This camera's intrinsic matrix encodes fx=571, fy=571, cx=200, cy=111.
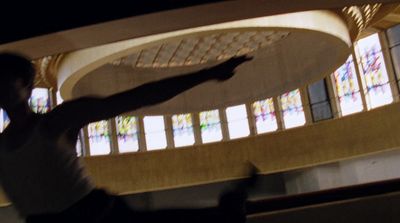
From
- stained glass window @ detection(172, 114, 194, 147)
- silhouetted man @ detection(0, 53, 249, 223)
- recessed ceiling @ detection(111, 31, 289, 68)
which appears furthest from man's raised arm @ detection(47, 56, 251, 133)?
stained glass window @ detection(172, 114, 194, 147)

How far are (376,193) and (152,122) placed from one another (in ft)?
52.6

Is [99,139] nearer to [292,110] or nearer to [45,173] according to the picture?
[292,110]

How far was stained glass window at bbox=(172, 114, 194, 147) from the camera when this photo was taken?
18.3 m

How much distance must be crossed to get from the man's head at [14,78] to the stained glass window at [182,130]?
16.6m

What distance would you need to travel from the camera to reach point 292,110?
18.0 m

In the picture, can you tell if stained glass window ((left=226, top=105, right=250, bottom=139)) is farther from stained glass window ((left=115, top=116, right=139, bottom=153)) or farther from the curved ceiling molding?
the curved ceiling molding

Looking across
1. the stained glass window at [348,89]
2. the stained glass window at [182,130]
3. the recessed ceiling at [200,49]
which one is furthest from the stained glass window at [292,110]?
the recessed ceiling at [200,49]

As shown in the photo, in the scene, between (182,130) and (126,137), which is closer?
(126,137)

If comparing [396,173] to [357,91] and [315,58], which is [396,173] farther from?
[315,58]

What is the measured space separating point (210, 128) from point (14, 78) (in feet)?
55.4

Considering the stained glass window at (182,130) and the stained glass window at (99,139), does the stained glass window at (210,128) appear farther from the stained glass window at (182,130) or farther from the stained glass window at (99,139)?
the stained glass window at (99,139)

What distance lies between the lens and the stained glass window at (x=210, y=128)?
60.6ft

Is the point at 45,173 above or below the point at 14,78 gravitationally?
below

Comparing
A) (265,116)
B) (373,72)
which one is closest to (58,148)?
(373,72)
